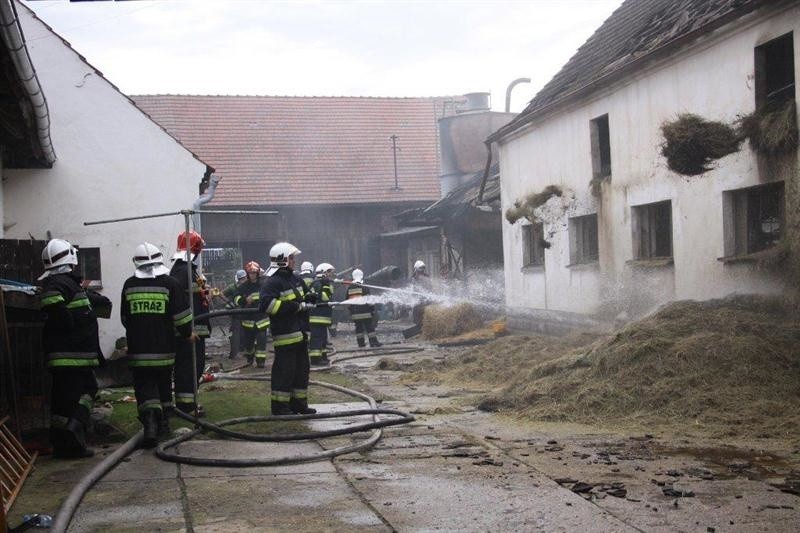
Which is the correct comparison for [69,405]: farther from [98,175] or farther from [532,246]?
[532,246]

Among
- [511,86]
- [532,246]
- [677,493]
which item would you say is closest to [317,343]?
[532,246]

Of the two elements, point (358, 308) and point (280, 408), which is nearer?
point (280, 408)

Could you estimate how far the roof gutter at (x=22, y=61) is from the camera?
6238 millimetres

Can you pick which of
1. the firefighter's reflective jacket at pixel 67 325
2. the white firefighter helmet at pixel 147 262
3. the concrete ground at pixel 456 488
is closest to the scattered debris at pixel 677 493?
the concrete ground at pixel 456 488

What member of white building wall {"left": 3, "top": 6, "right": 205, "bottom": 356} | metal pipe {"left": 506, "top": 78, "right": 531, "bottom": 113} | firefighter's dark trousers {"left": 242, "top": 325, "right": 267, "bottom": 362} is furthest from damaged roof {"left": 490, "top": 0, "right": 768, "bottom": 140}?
metal pipe {"left": 506, "top": 78, "right": 531, "bottom": 113}

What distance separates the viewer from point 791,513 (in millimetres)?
4836

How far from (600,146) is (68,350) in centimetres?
973

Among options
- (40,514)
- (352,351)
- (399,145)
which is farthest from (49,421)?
(399,145)

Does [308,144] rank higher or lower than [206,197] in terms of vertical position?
higher

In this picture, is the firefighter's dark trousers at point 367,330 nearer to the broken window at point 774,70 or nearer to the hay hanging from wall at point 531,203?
the hay hanging from wall at point 531,203

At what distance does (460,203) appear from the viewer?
22.2m

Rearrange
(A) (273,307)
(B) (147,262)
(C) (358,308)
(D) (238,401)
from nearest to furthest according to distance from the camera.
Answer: (B) (147,262) → (A) (273,307) → (D) (238,401) → (C) (358,308)

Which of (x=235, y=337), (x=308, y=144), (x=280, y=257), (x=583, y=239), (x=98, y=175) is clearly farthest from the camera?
(x=308, y=144)

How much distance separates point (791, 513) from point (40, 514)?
4329mm
